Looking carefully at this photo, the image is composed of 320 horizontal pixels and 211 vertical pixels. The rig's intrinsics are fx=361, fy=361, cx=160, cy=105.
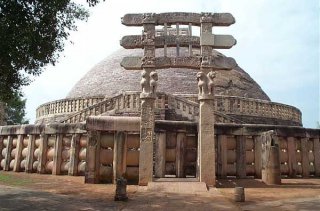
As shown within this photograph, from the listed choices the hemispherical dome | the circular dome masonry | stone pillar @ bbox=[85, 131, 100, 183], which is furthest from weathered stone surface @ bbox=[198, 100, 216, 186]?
the hemispherical dome

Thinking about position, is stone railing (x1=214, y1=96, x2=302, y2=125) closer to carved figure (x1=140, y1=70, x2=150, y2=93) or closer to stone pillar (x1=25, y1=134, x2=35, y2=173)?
stone pillar (x1=25, y1=134, x2=35, y2=173)

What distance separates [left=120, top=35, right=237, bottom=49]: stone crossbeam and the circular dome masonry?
7.99 meters

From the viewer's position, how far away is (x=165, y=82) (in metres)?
28.0

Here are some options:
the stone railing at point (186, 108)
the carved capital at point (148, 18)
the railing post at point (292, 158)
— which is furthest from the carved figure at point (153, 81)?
the stone railing at point (186, 108)

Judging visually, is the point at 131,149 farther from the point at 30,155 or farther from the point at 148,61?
the point at 30,155

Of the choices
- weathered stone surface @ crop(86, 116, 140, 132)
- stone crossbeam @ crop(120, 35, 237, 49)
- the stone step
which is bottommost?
the stone step

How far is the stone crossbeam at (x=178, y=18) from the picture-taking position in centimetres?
949

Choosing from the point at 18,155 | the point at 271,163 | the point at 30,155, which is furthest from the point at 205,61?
the point at 18,155

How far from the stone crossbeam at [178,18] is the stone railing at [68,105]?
14.7m

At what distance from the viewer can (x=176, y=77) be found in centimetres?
2859

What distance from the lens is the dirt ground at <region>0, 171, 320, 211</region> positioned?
19.5 ft

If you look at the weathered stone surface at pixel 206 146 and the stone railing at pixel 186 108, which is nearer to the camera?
the weathered stone surface at pixel 206 146

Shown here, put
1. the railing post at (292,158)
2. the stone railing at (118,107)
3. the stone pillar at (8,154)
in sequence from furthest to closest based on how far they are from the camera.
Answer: the stone railing at (118,107) < the stone pillar at (8,154) < the railing post at (292,158)

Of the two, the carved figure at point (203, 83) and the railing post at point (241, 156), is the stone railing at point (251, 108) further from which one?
the carved figure at point (203, 83)
